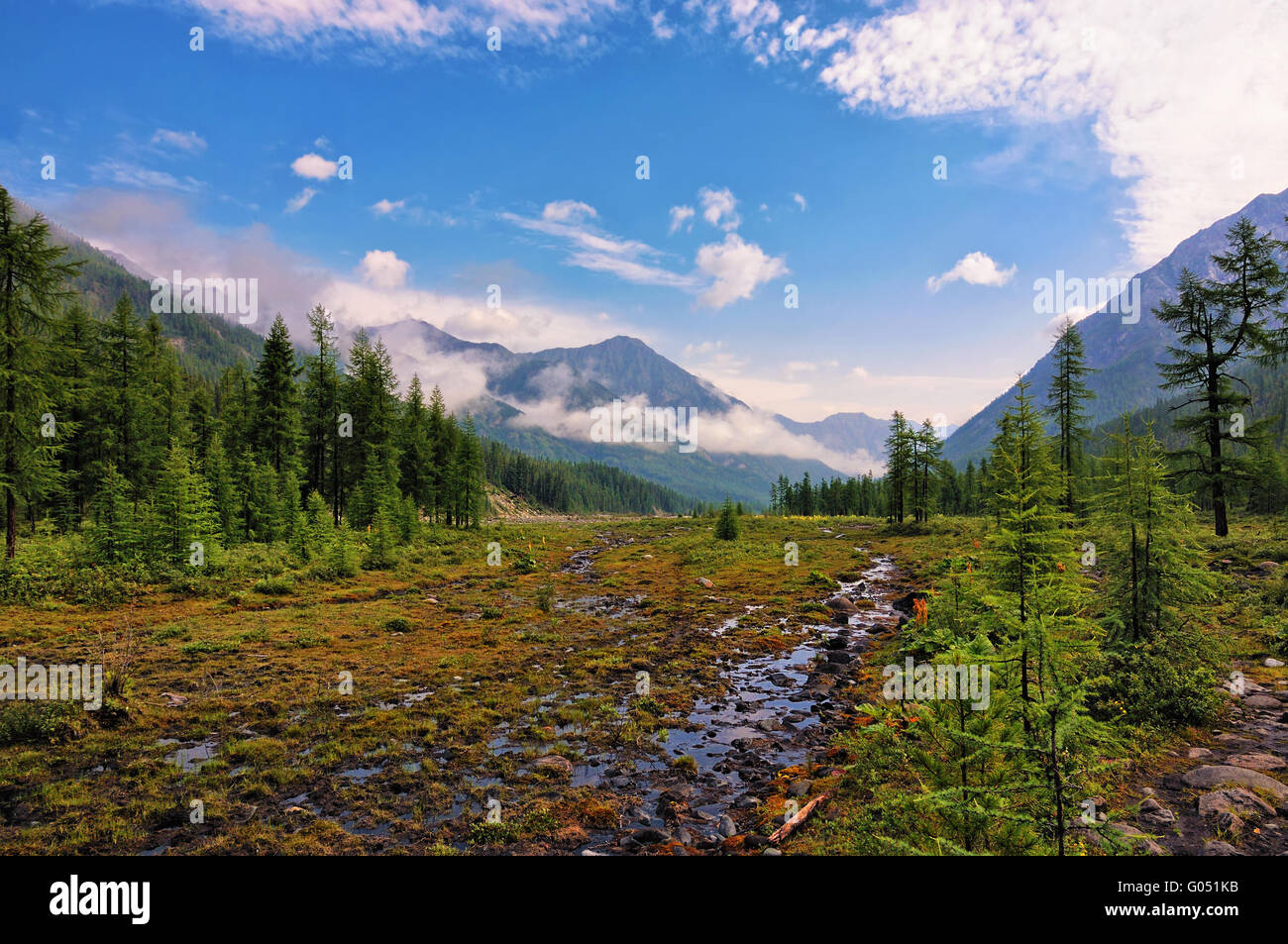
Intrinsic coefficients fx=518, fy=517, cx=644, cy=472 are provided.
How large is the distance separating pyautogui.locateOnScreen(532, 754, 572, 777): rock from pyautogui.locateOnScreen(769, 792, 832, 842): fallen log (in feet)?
15.5

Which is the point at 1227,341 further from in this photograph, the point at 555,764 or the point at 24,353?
the point at 24,353

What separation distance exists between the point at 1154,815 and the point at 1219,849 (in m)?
0.95

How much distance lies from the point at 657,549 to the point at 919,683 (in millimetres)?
46381

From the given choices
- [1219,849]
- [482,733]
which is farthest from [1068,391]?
[482,733]

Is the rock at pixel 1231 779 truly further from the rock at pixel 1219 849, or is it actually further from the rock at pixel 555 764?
the rock at pixel 555 764

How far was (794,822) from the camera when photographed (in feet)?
28.6

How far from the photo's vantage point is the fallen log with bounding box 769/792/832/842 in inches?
334

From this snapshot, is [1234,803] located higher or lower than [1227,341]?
lower

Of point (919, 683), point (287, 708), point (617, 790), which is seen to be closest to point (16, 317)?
point (287, 708)

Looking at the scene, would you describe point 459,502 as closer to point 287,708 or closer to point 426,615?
point 426,615

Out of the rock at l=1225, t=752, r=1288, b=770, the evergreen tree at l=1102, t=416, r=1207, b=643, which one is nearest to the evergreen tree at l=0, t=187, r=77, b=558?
the evergreen tree at l=1102, t=416, r=1207, b=643

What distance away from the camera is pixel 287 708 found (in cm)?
1405

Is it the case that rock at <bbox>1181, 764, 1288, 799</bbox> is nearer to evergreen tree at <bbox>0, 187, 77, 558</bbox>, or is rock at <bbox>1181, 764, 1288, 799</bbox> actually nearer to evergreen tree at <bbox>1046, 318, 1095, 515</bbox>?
evergreen tree at <bbox>0, 187, 77, 558</bbox>

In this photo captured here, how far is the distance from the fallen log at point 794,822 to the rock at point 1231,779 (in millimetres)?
6130
